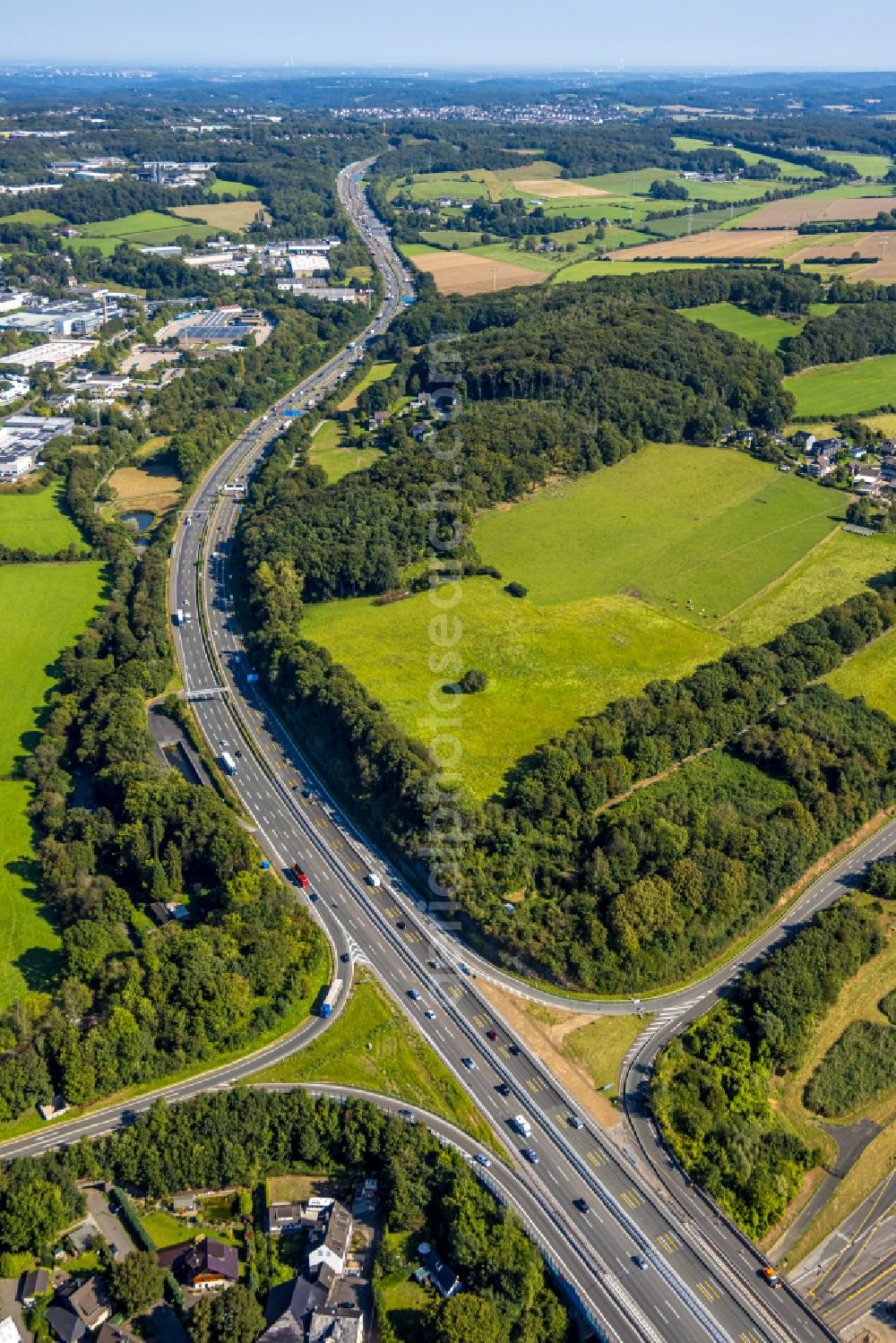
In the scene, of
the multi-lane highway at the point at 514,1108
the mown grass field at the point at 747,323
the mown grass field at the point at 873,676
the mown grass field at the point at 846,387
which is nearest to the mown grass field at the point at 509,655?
the multi-lane highway at the point at 514,1108

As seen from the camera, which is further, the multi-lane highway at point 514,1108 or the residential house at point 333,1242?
the residential house at point 333,1242

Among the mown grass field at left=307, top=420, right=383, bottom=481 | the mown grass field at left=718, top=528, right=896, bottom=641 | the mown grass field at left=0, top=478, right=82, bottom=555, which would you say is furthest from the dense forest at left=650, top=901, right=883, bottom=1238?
the mown grass field at left=0, top=478, right=82, bottom=555

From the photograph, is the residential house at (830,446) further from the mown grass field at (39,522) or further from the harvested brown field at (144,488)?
the mown grass field at (39,522)

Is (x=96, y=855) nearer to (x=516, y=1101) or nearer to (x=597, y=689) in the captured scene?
(x=516, y=1101)

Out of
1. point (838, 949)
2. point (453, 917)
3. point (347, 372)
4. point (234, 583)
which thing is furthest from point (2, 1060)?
point (347, 372)

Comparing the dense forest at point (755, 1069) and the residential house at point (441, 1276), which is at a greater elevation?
the dense forest at point (755, 1069)

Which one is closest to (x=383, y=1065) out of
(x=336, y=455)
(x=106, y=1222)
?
(x=106, y=1222)
